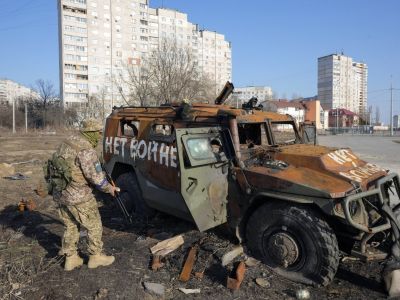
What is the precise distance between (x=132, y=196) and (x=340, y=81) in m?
81.3

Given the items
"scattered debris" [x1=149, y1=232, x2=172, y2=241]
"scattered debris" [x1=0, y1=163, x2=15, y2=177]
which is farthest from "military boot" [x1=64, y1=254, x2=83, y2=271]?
"scattered debris" [x1=0, y1=163, x2=15, y2=177]

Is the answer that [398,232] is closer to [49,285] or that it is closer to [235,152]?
[235,152]

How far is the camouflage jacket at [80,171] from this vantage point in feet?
14.8

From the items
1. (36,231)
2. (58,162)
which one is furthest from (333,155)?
(36,231)

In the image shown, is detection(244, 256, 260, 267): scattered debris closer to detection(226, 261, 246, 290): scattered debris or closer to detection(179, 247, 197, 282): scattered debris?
detection(226, 261, 246, 290): scattered debris

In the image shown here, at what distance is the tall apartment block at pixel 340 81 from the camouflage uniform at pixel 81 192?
77.3 m

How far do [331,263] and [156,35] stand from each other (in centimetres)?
7735

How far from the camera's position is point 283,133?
19.5 ft

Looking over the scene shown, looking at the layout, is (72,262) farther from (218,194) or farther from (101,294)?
(218,194)

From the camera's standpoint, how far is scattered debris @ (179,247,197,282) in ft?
14.4

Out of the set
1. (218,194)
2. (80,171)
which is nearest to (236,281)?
(218,194)

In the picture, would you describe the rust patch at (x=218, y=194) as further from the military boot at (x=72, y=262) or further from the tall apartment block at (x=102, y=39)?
the tall apartment block at (x=102, y=39)

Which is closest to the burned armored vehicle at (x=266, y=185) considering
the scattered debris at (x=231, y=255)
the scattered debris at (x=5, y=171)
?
the scattered debris at (x=231, y=255)

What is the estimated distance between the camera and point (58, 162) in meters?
4.51
